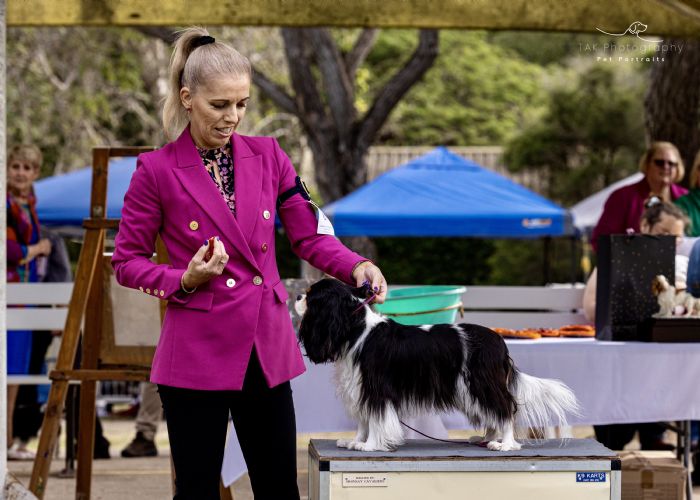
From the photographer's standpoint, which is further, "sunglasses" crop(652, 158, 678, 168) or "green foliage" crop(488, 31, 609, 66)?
"green foliage" crop(488, 31, 609, 66)

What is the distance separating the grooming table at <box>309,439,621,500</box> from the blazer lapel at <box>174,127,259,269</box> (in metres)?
0.77

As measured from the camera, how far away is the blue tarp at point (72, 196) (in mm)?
11062

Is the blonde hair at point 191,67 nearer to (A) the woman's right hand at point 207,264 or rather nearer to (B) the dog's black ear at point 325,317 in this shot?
(A) the woman's right hand at point 207,264

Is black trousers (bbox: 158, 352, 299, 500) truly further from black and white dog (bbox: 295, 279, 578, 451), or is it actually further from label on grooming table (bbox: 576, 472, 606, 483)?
label on grooming table (bbox: 576, 472, 606, 483)

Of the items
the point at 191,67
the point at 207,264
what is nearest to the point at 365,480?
the point at 207,264

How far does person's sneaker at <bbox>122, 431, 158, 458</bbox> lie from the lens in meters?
8.00

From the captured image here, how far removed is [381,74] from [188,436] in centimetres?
2825

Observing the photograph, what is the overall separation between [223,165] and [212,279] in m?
0.33

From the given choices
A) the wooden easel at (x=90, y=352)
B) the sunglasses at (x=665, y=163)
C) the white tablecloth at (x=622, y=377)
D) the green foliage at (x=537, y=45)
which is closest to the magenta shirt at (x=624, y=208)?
the sunglasses at (x=665, y=163)

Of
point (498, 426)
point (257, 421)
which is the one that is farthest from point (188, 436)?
point (498, 426)

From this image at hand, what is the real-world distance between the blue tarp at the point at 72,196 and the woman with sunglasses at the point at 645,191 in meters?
5.01

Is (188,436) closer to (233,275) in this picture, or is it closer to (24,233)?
(233,275)

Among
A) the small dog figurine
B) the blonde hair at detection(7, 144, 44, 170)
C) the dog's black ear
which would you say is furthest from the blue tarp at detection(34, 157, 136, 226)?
the dog's black ear

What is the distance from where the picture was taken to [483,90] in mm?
31000
